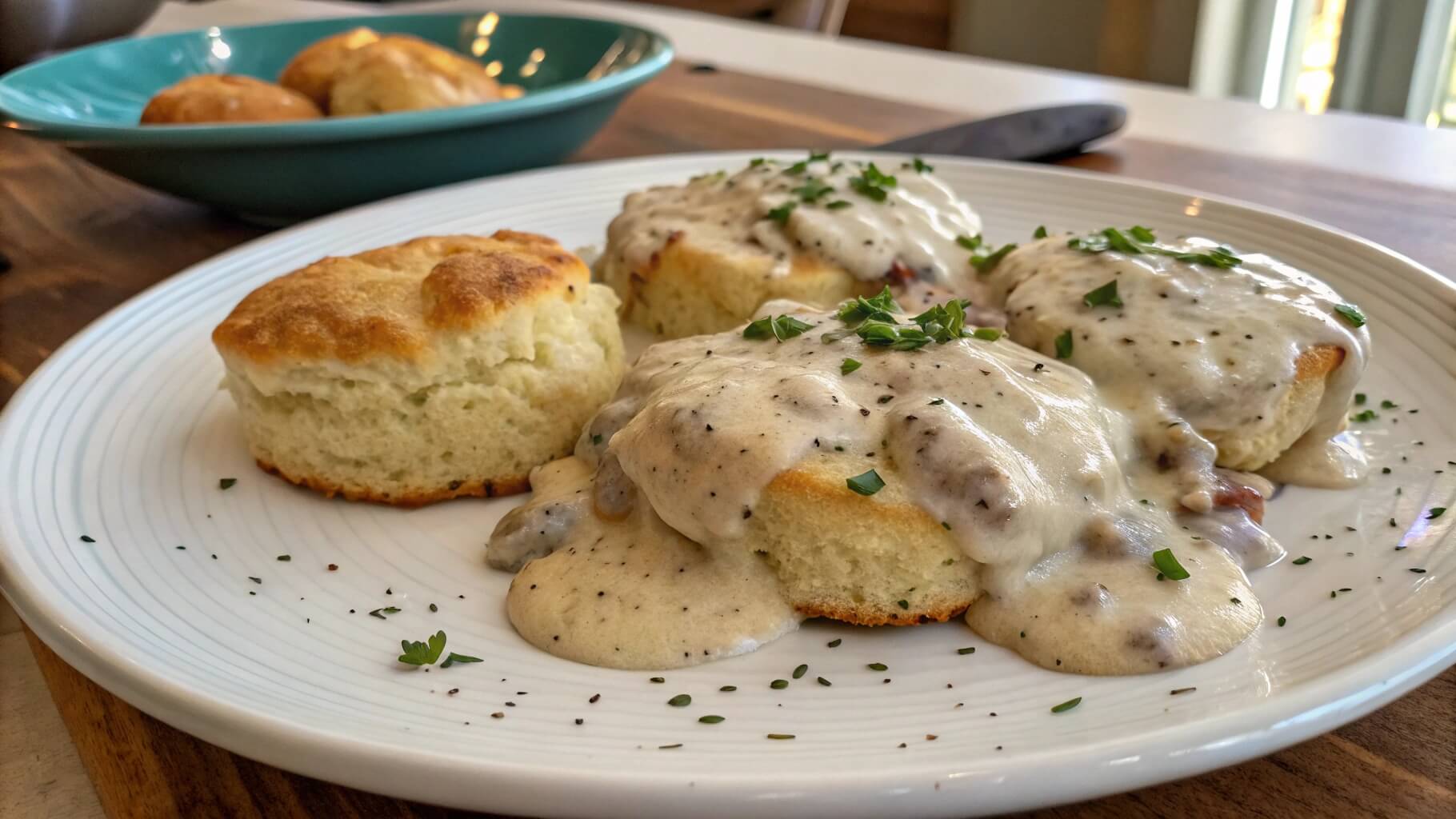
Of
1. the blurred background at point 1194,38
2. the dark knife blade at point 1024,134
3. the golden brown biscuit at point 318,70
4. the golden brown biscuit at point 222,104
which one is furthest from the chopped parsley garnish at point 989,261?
the blurred background at point 1194,38

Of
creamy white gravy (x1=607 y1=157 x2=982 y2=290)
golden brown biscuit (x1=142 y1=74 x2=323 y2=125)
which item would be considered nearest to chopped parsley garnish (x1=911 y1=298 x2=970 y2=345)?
creamy white gravy (x1=607 y1=157 x2=982 y2=290)

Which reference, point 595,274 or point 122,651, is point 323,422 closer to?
point 122,651

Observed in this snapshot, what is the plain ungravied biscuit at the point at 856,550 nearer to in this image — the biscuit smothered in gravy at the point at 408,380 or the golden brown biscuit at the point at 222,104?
the biscuit smothered in gravy at the point at 408,380

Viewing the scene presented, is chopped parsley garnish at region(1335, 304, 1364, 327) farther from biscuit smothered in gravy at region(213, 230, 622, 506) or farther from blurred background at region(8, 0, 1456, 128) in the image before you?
blurred background at region(8, 0, 1456, 128)

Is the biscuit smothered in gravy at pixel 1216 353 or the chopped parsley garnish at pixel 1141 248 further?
the chopped parsley garnish at pixel 1141 248

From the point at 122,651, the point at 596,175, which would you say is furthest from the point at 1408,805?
the point at 596,175

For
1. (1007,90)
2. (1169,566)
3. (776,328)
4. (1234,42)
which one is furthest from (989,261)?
(1234,42)

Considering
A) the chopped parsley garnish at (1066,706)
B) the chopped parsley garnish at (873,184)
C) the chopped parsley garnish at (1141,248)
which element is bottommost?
the chopped parsley garnish at (1066,706)
